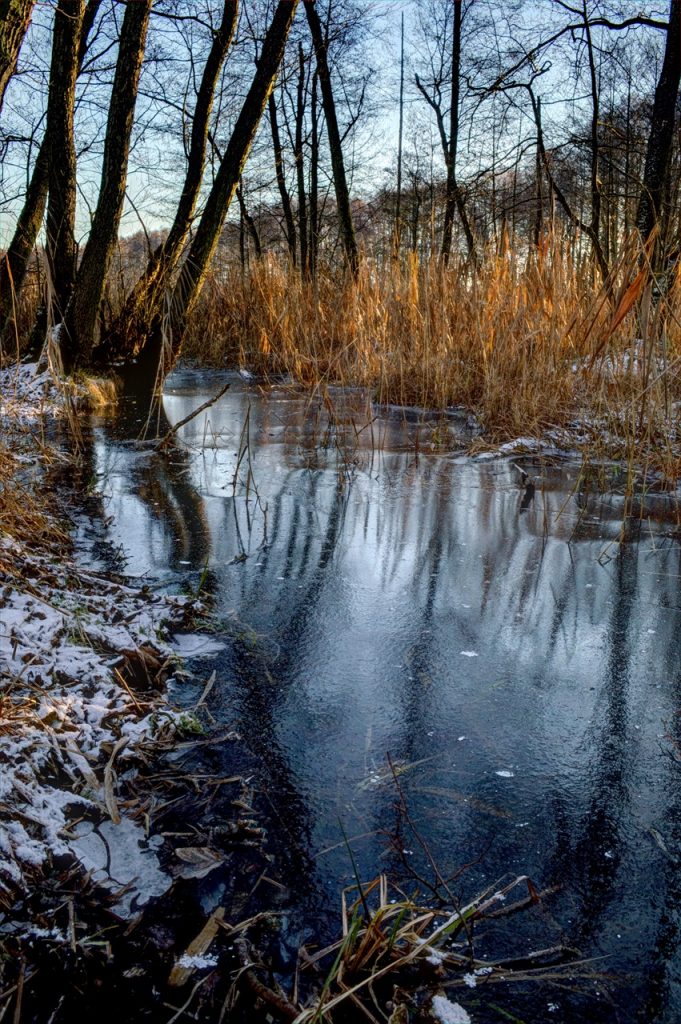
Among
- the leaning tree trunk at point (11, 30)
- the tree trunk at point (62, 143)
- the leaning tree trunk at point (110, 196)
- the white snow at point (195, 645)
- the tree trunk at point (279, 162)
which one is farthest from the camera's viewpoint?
the tree trunk at point (279, 162)

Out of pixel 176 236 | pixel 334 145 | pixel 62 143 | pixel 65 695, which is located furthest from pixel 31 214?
pixel 65 695

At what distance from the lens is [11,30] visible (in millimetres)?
3412

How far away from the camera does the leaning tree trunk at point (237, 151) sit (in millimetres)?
6648

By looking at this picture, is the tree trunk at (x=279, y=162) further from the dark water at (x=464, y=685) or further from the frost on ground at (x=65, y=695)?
the frost on ground at (x=65, y=695)

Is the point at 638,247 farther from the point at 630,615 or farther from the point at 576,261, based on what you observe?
the point at 576,261

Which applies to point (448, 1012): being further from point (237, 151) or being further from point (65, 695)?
point (237, 151)

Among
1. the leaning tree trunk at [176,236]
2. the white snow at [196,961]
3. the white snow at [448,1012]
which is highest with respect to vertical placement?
the leaning tree trunk at [176,236]

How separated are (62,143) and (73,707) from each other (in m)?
6.73

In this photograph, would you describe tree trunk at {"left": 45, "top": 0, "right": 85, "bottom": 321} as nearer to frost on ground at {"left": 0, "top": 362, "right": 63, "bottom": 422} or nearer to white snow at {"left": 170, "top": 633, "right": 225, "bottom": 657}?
frost on ground at {"left": 0, "top": 362, "right": 63, "bottom": 422}

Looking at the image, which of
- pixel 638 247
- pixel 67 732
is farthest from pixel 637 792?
pixel 638 247

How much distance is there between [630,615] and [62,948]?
2078 mm

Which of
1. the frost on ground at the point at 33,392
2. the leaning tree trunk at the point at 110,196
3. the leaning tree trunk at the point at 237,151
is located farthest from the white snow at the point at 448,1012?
the leaning tree trunk at the point at 110,196

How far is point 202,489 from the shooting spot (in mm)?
4383

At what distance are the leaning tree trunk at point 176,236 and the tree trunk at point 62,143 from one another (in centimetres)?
56
